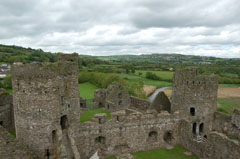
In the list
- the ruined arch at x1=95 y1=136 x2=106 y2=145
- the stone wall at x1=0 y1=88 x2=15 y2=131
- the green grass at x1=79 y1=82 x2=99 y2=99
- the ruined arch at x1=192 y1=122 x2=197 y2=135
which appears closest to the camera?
the ruined arch at x1=95 y1=136 x2=106 y2=145

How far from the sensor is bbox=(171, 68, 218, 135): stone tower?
45.1 feet

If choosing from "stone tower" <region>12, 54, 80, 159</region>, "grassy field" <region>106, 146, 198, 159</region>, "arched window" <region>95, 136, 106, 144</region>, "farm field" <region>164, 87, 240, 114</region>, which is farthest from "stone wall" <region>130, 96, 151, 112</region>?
"farm field" <region>164, 87, 240, 114</region>

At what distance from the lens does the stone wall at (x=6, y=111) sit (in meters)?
16.0

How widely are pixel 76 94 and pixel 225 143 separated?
10731 mm

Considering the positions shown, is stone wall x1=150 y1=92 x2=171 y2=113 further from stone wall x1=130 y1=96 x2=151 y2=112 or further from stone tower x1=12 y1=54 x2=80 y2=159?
stone tower x1=12 y1=54 x2=80 y2=159

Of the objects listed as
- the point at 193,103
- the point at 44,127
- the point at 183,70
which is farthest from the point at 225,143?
the point at 44,127

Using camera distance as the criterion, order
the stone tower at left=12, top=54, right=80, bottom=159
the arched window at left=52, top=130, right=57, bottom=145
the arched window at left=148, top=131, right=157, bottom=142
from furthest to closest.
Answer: the arched window at left=148, top=131, right=157, bottom=142
the arched window at left=52, top=130, right=57, bottom=145
the stone tower at left=12, top=54, right=80, bottom=159

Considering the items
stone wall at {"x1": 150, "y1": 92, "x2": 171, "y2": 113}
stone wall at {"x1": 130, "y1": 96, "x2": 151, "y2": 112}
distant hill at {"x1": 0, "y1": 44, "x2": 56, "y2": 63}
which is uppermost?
distant hill at {"x1": 0, "y1": 44, "x2": 56, "y2": 63}

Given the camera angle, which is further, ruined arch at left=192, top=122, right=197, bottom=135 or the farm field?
the farm field

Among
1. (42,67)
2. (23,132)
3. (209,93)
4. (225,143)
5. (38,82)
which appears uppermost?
(42,67)

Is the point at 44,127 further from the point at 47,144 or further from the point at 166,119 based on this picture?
the point at 166,119

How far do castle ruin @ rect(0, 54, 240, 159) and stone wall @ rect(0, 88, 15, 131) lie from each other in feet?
30.9

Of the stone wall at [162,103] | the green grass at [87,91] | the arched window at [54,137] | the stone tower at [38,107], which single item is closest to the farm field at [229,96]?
the green grass at [87,91]

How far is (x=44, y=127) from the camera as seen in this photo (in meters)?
8.35
